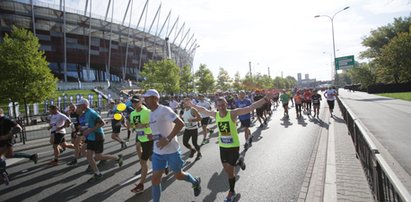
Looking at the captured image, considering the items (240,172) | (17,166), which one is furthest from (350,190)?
(17,166)

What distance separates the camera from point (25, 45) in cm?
2244

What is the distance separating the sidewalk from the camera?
4.94 m

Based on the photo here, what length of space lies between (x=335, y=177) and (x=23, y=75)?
73.4 feet

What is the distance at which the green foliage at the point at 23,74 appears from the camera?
2042 cm

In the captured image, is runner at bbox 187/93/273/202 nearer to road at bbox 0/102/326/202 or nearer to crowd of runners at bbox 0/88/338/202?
crowd of runners at bbox 0/88/338/202

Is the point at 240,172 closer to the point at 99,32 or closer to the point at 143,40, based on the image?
the point at 99,32

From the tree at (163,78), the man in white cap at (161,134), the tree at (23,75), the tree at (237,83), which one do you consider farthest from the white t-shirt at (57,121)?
the tree at (237,83)

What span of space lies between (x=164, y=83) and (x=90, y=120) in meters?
39.8

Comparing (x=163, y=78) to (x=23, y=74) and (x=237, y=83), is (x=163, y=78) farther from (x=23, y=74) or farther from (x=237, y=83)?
(x=237, y=83)

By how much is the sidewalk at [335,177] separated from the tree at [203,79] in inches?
2007

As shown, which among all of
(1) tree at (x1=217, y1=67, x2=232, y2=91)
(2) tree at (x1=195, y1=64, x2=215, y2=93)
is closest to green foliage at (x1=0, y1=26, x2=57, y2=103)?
(2) tree at (x1=195, y1=64, x2=215, y2=93)

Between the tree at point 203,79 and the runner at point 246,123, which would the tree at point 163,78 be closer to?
the tree at point 203,79

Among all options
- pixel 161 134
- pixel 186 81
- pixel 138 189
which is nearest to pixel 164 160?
pixel 161 134

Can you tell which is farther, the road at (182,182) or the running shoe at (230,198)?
the road at (182,182)
